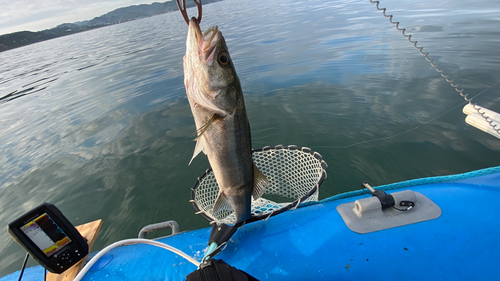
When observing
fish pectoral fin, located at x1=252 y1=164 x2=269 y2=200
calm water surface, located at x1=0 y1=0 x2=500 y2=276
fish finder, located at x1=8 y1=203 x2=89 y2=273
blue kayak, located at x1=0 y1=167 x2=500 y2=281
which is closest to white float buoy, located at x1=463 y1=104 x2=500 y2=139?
calm water surface, located at x1=0 y1=0 x2=500 y2=276

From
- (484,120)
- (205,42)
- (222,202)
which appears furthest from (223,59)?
(484,120)

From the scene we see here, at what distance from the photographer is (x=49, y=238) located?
2213 mm

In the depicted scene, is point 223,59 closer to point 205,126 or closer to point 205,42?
point 205,42

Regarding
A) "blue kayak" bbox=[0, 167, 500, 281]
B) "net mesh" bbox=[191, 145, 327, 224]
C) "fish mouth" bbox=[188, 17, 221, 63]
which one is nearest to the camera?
"fish mouth" bbox=[188, 17, 221, 63]

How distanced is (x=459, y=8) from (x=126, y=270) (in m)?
23.1

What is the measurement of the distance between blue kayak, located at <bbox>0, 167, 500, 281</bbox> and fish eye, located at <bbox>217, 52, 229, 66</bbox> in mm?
1741

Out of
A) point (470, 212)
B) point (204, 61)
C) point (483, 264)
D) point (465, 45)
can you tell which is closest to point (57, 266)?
point (204, 61)

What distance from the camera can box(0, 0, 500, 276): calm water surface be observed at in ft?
15.8

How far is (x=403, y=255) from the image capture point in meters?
2.05

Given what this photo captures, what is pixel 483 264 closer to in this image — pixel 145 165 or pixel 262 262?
pixel 262 262

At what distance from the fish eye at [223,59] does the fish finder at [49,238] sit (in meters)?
2.04

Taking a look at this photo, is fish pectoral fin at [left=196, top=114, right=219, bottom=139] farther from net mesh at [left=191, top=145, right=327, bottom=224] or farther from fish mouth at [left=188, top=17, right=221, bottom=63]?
net mesh at [left=191, top=145, right=327, bottom=224]

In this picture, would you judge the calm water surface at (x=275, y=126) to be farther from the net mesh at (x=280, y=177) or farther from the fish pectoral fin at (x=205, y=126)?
the fish pectoral fin at (x=205, y=126)

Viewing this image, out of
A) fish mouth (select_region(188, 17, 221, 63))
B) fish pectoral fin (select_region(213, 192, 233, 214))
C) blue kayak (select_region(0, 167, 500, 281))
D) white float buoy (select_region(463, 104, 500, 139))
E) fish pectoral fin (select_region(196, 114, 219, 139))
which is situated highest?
fish mouth (select_region(188, 17, 221, 63))
